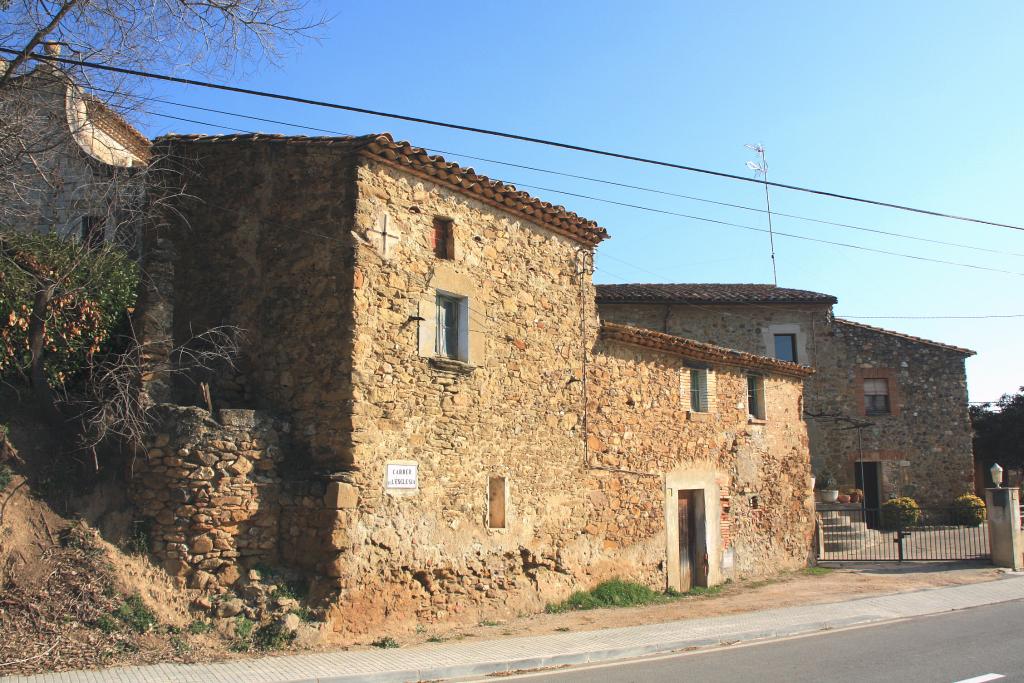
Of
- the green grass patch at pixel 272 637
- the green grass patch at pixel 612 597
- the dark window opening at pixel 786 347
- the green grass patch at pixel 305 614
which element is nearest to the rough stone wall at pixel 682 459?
the green grass patch at pixel 612 597

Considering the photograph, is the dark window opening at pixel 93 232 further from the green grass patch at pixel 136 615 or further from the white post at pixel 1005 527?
the white post at pixel 1005 527

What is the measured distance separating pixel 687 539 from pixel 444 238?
8.25 meters

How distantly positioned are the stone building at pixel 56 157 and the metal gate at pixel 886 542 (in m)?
17.4

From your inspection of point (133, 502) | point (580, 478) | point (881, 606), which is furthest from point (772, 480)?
point (133, 502)

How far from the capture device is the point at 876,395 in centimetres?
2714

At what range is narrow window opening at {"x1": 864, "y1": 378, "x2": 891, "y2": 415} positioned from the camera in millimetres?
27062

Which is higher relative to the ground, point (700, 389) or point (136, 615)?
point (700, 389)

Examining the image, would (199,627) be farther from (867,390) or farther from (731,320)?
(867,390)

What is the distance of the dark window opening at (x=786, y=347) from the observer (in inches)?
1051

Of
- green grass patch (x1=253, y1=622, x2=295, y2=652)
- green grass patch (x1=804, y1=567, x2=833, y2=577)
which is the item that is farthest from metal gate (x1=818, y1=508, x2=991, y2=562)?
green grass patch (x1=253, y1=622, x2=295, y2=652)

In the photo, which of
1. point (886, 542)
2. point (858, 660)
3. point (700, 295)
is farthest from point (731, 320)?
point (858, 660)

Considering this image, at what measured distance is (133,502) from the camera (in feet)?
31.3

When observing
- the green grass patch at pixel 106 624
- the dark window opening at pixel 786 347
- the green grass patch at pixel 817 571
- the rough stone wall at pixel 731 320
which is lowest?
the green grass patch at pixel 817 571

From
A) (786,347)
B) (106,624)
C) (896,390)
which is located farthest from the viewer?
(896,390)
